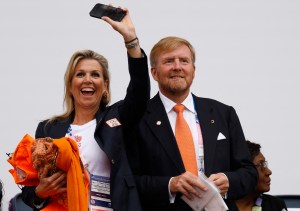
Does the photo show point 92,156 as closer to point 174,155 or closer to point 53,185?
point 53,185

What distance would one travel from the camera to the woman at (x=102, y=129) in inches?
110

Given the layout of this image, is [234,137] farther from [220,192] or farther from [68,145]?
[68,145]

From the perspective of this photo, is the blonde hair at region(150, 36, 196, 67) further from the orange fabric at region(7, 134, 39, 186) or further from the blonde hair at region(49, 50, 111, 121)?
the orange fabric at region(7, 134, 39, 186)

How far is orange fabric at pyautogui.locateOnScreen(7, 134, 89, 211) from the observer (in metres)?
2.67

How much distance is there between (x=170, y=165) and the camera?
296cm

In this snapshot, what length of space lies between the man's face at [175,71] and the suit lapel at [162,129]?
0.28ft

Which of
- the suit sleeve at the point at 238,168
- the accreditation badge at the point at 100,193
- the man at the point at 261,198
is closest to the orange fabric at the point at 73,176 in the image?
the accreditation badge at the point at 100,193

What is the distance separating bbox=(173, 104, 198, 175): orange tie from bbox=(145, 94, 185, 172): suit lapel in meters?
0.03

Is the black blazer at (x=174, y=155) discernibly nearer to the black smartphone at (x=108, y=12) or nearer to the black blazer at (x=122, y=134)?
the black blazer at (x=122, y=134)

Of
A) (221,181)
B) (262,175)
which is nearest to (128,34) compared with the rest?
(221,181)

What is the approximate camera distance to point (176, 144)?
2.96 m

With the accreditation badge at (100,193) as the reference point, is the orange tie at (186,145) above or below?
above

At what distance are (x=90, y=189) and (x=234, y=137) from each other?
2.47ft

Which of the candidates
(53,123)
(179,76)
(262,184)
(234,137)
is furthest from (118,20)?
(262,184)
